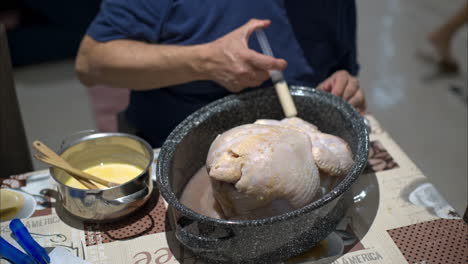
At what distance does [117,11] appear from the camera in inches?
45.5

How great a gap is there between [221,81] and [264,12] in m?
0.22

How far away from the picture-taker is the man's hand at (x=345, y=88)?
46.6 inches

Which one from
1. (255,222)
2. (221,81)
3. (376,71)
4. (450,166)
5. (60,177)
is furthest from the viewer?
(376,71)

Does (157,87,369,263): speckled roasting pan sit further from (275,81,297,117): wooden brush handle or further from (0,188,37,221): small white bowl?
(0,188,37,221): small white bowl

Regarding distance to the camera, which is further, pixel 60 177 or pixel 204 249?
pixel 60 177

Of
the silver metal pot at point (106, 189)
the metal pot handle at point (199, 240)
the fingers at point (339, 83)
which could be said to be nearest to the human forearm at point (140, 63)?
the silver metal pot at point (106, 189)

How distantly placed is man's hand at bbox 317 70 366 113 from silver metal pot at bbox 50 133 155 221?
1.61 feet

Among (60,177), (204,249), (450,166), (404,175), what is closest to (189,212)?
(204,249)

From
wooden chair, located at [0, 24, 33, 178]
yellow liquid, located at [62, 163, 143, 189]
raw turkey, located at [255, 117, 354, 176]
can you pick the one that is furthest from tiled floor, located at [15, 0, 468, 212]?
yellow liquid, located at [62, 163, 143, 189]

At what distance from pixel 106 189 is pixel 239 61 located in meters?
0.39

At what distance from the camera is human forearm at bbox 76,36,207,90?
1.11 meters

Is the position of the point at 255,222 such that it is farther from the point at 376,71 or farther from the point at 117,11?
the point at 376,71

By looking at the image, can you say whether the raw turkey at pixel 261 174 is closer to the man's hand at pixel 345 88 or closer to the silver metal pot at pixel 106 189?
the silver metal pot at pixel 106 189

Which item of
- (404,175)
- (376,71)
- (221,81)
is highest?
(221,81)
